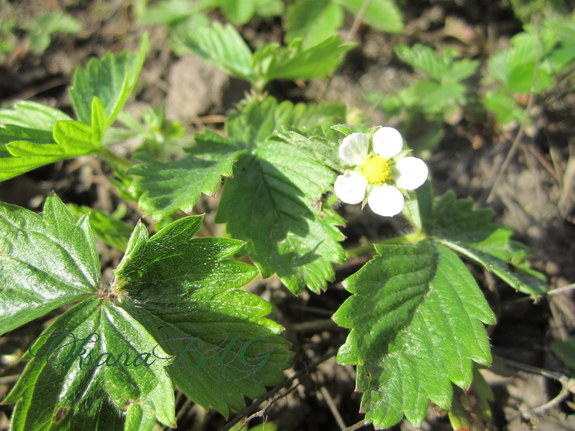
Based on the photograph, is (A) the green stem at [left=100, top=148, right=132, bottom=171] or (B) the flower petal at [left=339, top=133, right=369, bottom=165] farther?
(A) the green stem at [left=100, top=148, right=132, bottom=171]

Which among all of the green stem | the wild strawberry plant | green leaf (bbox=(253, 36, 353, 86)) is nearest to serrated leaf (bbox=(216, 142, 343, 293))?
the wild strawberry plant

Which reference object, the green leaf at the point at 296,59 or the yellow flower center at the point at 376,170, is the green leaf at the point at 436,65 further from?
the yellow flower center at the point at 376,170

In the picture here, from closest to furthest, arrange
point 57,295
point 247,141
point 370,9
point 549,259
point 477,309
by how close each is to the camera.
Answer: point 57,295
point 477,309
point 247,141
point 549,259
point 370,9

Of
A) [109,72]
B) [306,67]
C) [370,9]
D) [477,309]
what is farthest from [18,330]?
[370,9]

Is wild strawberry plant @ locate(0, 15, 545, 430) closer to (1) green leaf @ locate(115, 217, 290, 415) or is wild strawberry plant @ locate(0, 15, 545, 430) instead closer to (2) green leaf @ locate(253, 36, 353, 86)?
(1) green leaf @ locate(115, 217, 290, 415)

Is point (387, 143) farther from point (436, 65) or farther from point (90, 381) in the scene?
point (436, 65)

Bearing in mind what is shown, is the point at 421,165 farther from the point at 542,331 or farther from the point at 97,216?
the point at 97,216

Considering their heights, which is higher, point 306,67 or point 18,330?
→ point 306,67
